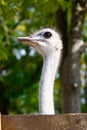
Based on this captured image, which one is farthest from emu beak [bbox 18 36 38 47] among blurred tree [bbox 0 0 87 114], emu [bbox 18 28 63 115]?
blurred tree [bbox 0 0 87 114]

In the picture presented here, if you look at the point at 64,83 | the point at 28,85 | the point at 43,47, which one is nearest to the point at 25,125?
the point at 43,47

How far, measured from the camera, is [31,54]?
44.3ft

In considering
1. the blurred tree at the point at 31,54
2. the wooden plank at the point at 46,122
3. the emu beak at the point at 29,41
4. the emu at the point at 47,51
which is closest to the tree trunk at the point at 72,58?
the blurred tree at the point at 31,54

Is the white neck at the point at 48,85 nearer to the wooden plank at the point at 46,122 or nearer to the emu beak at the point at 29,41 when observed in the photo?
the emu beak at the point at 29,41

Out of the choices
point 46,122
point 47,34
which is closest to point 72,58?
point 47,34

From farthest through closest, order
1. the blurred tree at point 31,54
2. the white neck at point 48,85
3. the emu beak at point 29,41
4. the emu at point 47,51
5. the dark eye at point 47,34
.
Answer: the blurred tree at point 31,54 → the dark eye at point 47,34 → the emu beak at point 29,41 → the emu at point 47,51 → the white neck at point 48,85

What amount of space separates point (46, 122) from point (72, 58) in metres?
5.48

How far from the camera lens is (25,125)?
428 cm

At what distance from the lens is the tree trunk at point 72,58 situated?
31.0 ft

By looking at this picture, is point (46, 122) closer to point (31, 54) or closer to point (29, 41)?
point (29, 41)

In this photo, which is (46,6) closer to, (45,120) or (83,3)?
(83,3)

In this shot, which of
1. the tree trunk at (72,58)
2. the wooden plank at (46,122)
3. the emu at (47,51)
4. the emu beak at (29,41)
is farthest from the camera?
the tree trunk at (72,58)

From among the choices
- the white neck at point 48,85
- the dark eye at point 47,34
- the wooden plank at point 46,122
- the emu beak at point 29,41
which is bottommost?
the wooden plank at point 46,122

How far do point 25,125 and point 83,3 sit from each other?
5363 mm
